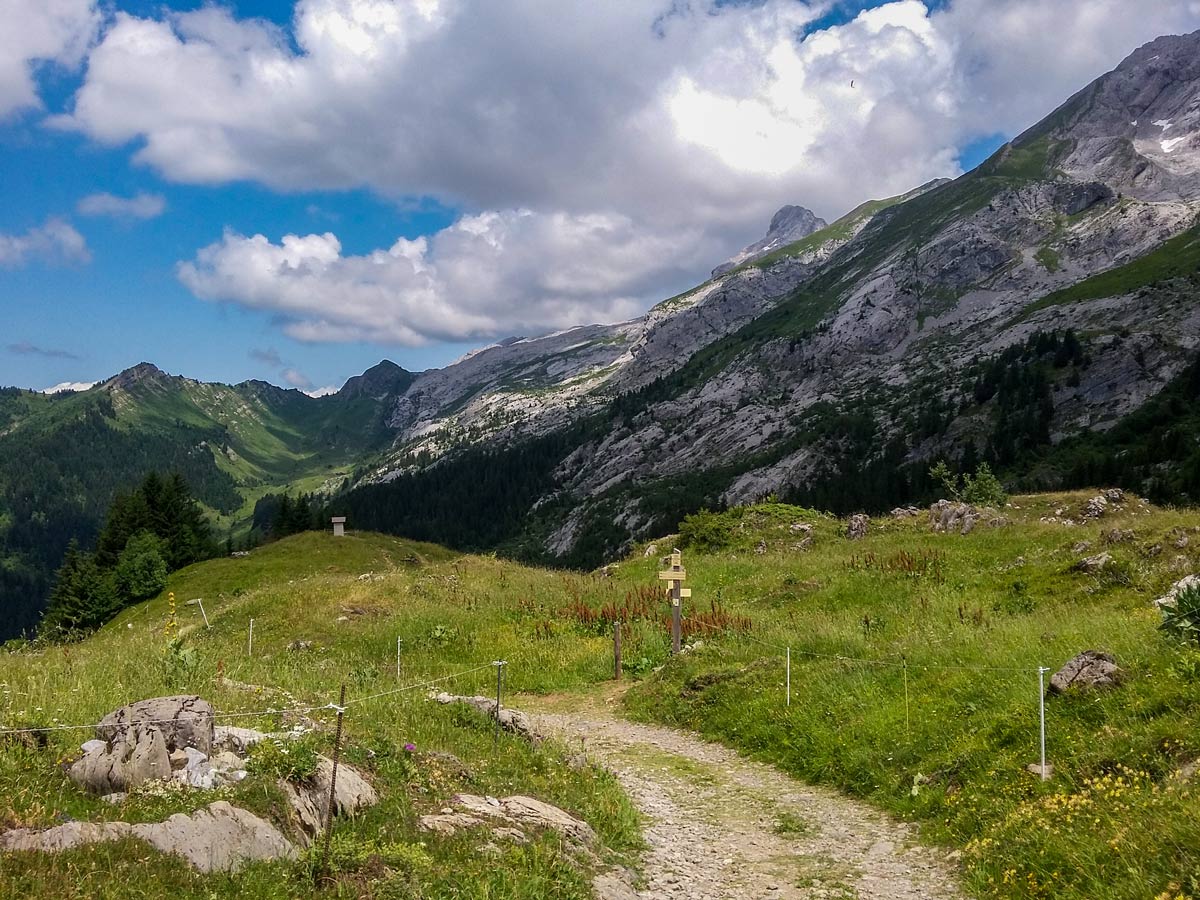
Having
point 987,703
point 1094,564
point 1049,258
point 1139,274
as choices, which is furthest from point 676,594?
point 1049,258

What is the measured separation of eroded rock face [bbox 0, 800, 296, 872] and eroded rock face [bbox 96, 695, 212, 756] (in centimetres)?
145

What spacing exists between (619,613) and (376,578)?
14323mm

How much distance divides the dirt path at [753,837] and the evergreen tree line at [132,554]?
199 feet

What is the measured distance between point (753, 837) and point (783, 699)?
5.23m

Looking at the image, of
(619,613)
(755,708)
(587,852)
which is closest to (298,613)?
(619,613)

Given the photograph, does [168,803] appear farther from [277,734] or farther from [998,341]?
[998,341]

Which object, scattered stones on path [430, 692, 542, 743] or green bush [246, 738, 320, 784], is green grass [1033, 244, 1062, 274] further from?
green bush [246, 738, 320, 784]

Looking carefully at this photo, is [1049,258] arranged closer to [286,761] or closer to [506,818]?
[506,818]

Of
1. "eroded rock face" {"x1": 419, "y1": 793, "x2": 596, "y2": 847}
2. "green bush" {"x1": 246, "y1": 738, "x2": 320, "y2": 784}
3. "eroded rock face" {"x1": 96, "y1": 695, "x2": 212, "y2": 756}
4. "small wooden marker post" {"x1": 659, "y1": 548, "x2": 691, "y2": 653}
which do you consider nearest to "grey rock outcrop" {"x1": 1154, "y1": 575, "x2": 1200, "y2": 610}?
"eroded rock face" {"x1": 419, "y1": 793, "x2": 596, "y2": 847}

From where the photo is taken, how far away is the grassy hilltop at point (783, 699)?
700cm

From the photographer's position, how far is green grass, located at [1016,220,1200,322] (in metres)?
139

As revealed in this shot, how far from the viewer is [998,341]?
524 ft

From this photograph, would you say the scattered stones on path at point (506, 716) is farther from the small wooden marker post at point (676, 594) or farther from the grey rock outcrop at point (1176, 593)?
the grey rock outcrop at point (1176, 593)

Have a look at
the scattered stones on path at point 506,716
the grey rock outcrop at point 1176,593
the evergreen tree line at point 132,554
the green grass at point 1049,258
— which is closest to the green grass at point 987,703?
the grey rock outcrop at point 1176,593
